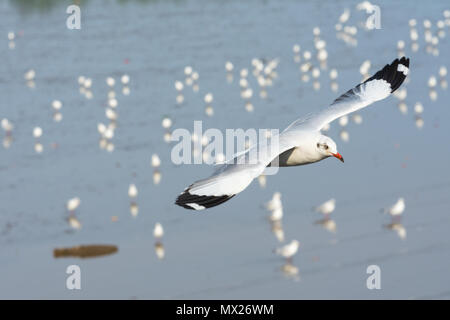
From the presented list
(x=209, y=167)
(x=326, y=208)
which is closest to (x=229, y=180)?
(x=326, y=208)

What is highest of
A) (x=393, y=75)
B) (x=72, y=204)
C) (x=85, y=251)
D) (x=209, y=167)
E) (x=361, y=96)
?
(x=209, y=167)

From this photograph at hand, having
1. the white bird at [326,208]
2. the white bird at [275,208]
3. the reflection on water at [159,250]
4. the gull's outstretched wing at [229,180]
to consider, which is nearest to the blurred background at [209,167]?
the reflection on water at [159,250]

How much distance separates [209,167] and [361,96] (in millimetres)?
11050

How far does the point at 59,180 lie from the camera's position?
24734 mm

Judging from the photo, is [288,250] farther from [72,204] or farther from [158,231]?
[72,204]

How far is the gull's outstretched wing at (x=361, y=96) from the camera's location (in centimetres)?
1250

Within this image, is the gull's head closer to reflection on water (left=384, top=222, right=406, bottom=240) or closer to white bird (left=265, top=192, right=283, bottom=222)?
white bird (left=265, top=192, right=283, bottom=222)

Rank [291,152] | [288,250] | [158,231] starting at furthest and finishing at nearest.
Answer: [158,231]
[288,250]
[291,152]

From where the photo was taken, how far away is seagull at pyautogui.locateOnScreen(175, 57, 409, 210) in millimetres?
9828

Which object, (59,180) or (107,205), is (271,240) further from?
(59,180)

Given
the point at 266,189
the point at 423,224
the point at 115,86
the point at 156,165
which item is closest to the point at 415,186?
the point at 423,224

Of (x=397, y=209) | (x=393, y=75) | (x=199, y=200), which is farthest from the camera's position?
(x=397, y=209)

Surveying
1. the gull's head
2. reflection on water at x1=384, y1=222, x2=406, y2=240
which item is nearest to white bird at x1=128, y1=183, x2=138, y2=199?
reflection on water at x1=384, y1=222, x2=406, y2=240

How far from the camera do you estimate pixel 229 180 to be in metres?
9.95
